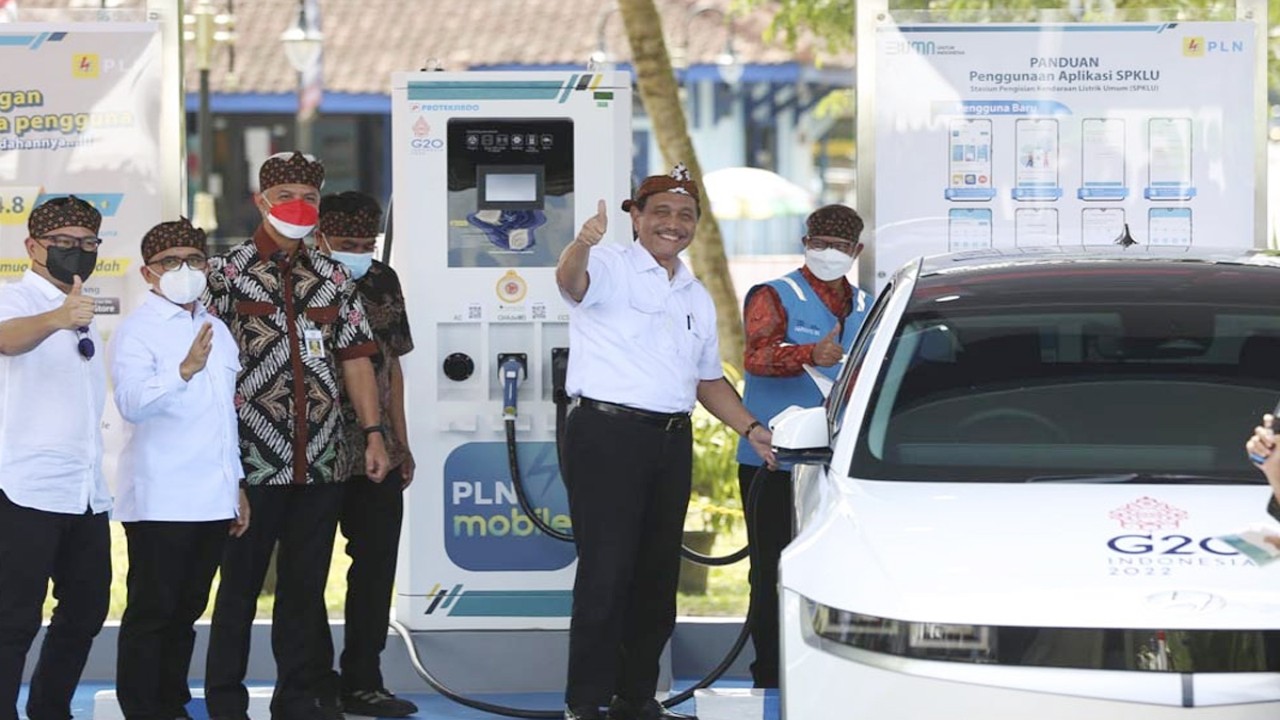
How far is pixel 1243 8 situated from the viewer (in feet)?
26.6

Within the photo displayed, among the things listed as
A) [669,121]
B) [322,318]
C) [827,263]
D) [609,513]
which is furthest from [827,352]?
[669,121]

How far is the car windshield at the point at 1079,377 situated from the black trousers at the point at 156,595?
2405 mm

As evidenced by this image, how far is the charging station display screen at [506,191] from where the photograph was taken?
305 inches

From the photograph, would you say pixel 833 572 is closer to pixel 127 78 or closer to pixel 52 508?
pixel 52 508

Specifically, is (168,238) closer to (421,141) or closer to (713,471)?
(421,141)

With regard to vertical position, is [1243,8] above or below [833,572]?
above

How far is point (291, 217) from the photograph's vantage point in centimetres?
674

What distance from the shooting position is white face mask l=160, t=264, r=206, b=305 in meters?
6.46

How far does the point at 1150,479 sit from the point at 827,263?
2.33 meters

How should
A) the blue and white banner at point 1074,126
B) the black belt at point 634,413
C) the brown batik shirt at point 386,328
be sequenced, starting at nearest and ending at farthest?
the black belt at point 634,413
the brown batik shirt at point 386,328
the blue and white banner at point 1074,126

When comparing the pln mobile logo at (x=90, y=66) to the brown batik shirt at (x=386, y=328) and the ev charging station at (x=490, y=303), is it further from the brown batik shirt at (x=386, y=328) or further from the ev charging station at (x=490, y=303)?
the brown batik shirt at (x=386, y=328)

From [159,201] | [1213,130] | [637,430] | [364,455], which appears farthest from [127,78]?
[1213,130]

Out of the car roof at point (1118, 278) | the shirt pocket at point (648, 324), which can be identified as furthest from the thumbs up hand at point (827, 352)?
the car roof at point (1118, 278)

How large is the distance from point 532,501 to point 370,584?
0.73 meters
